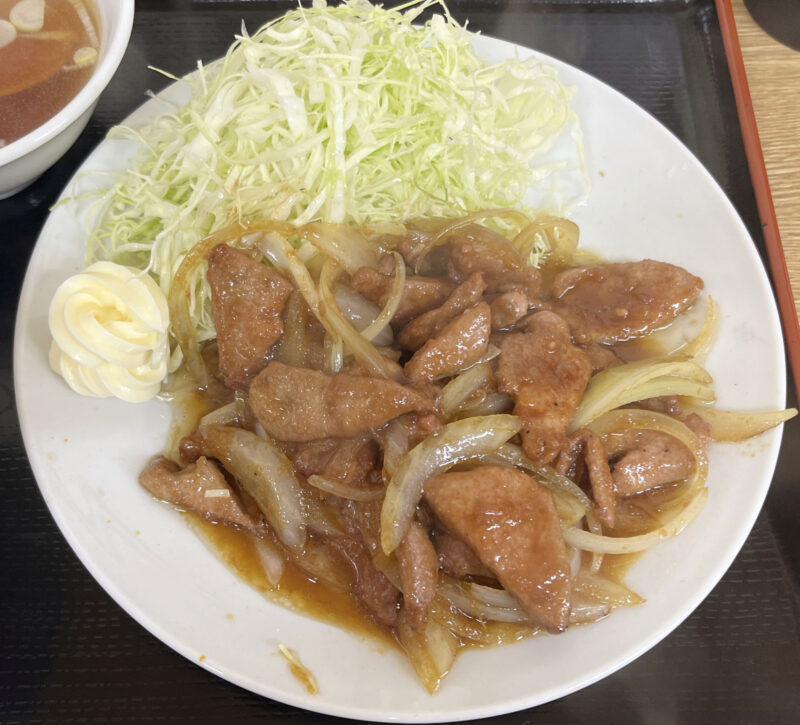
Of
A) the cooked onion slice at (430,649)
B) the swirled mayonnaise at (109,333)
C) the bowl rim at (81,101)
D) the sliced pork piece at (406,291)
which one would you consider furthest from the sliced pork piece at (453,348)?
the bowl rim at (81,101)

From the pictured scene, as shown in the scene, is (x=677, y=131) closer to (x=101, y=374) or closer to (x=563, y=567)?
(x=563, y=567)

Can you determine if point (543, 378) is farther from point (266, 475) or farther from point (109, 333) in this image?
point (109, 333)

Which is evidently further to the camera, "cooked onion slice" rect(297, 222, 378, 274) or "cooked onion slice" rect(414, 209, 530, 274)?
"cooked onion slice" rect(414, 209, 530, 274)

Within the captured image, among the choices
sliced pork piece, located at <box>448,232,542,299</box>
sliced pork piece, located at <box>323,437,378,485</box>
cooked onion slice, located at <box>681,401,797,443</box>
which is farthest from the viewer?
sliced pork piece, located at <box>448,232,542,299</box>

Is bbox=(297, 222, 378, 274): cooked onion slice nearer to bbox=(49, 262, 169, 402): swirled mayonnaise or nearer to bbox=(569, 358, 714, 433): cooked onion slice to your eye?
bbox=(49, 262, 169, 402): swirled mayonnaise

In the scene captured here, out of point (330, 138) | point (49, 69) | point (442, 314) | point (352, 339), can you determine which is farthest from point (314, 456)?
point (49, 69)

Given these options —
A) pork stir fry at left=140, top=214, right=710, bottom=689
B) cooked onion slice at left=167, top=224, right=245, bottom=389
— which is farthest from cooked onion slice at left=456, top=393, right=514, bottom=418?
cooked onion slice at left=167, top=224, right=245, bottom=389
